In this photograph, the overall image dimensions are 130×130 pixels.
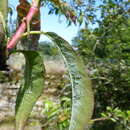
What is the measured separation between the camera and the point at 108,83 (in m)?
4.04

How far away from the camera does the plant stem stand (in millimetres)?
349

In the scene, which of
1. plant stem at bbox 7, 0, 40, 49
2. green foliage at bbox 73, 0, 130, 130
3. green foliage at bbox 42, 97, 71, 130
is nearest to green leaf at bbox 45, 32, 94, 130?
plant stem at bbox 7, 0, 40, 49

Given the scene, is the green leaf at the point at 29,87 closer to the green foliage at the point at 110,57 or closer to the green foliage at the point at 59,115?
the green foliage at the point at 59,115

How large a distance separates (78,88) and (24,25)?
0.10 m

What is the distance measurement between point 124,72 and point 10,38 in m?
3.63

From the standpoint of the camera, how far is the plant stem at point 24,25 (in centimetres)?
35

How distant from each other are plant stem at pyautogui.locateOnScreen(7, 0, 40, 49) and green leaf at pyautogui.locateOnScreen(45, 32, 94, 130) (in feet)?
0.10

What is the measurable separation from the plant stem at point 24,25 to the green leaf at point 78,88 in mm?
30

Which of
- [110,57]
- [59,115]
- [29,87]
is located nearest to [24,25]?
[29,87]

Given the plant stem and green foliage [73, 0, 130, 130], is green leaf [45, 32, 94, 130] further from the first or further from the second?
green foliage [73, 0, 130, 130]

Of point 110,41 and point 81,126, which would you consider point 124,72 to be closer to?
point 110,41

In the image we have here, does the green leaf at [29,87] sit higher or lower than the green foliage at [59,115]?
higher

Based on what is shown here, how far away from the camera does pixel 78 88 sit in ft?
1.28

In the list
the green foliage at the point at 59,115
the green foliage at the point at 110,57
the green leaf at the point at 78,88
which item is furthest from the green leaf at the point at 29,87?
the green foliage at the point at 110,57
